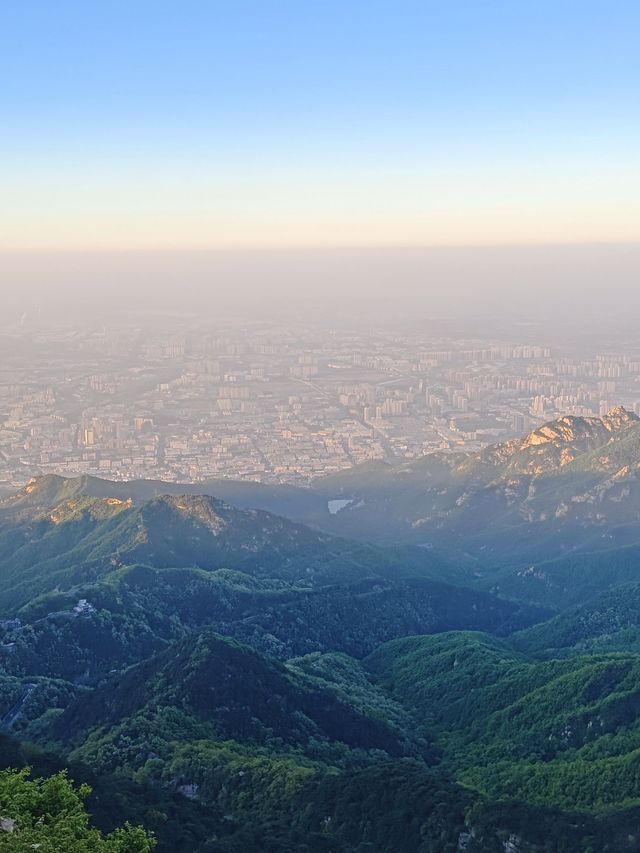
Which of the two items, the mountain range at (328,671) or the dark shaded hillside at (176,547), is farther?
the dark shaded hillside at (176,547)

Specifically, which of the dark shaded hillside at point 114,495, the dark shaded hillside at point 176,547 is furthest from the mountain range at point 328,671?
the dark shaded hillside at point 114,495

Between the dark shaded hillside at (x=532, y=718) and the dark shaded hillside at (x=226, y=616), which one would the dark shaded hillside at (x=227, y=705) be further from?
the dark shaded hillside at (x=226, y=616)

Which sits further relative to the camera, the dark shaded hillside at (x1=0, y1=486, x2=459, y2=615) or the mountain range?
the dark shaded hillside at (x1=0, y1=486, x2=459, y2=615)

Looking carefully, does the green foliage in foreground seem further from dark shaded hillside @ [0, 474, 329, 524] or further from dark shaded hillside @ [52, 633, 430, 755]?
dark shaded hillside @ [0, 474, 329, 524]

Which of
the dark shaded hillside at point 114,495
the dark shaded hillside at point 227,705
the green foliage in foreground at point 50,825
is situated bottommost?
the dark shaded hillside at point 114,495

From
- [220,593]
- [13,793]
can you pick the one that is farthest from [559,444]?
[13,793]

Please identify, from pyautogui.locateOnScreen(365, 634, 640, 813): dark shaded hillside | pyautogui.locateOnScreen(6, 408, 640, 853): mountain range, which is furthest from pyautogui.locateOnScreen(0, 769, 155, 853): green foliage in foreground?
pyautogui.locateOnScreen(365, 634, 640, 813): dark shaded hillside

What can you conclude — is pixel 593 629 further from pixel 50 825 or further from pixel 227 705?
pixel 50 825

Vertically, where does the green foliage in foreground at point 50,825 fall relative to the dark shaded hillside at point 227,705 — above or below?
above

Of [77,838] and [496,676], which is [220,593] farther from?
[77,838]
